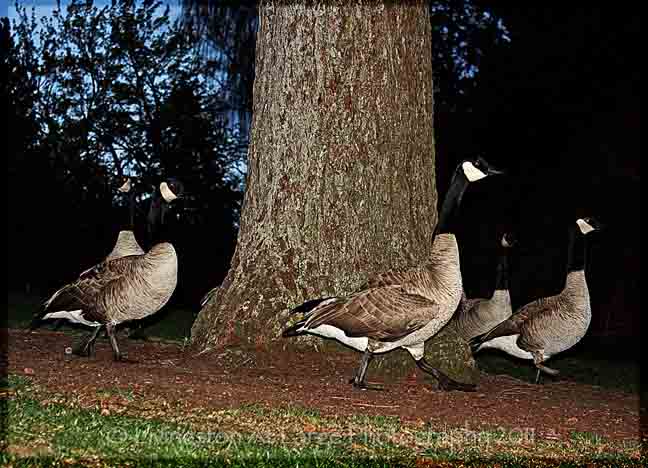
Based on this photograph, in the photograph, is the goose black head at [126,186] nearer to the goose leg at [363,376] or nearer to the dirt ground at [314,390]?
the dirt ground at [314,390]

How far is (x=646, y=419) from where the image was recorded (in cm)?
760

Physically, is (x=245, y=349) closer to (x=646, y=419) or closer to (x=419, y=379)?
(x=419, y=379)

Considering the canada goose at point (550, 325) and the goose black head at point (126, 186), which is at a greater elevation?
the goose black head at point (126, 186)

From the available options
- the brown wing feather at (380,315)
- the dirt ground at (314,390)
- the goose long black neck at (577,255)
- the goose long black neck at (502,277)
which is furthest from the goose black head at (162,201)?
the goose long black neck at (577,255)

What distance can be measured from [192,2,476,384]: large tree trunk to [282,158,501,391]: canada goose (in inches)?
26.8

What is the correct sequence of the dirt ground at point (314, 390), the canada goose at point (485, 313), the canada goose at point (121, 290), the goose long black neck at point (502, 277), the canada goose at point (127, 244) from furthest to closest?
the goose long black neck at point (502, 277)
the canada goose at point (485, 313)
the canada goose at point (127, 244)
the canada goose at point (121, 290)
the dirt ground at point (314, 390)

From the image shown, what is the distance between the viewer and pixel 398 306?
6.81m

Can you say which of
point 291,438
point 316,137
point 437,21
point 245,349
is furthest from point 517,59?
point 291,438

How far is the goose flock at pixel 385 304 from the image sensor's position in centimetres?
688

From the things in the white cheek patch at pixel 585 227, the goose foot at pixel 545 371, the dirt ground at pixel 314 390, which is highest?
the white cheek patch at pixel 585 227

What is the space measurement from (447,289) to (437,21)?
1686cm

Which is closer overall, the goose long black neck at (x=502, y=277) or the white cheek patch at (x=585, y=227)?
the white cheek patch at (x=585, y=227)

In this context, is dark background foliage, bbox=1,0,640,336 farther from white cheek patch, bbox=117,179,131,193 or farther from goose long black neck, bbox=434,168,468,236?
goose long black neck, bbox=434,168,468,236

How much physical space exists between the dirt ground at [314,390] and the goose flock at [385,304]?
284mm
